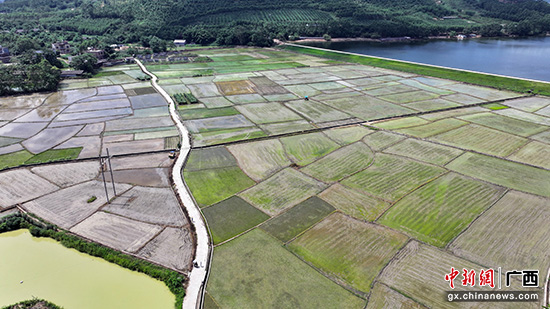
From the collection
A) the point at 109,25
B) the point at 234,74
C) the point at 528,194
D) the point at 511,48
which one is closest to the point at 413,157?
the point at 528,194

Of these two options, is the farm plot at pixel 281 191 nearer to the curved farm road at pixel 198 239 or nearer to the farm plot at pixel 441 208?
Result: the curved farm road at pixel 198 239

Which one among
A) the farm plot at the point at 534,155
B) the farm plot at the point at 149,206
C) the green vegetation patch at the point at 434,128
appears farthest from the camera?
the green vegetation patch at the point at 434,128

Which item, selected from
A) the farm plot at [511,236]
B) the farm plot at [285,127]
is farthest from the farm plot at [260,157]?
the farm plot at [511,236]

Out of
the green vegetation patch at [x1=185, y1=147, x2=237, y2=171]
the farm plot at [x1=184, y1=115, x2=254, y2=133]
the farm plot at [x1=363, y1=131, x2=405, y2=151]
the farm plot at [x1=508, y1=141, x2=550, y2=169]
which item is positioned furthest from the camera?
the farm plot at [x1=184, y1=115, x2=254, y2=133]

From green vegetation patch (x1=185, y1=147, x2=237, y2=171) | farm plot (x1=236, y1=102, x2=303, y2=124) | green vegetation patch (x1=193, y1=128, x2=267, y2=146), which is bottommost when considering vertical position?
green vegetation patch (x1=185, y1=147, x2=237, y2=171)

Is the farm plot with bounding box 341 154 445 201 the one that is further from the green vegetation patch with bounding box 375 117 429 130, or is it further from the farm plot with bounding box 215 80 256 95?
the farm plot with bounding box 215 80 256 95

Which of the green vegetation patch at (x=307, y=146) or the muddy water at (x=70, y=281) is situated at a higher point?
the green vegetation patch at (x=307, y=146)

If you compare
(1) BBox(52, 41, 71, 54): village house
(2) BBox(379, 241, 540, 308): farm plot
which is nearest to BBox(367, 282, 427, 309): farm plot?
(2) BBox(379, 241, 540, 308): farm plot
